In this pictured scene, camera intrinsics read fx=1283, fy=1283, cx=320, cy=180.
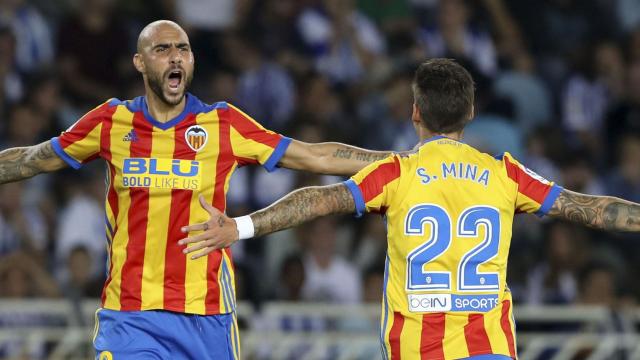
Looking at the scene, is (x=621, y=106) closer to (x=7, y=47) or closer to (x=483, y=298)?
(x=7, y=47)

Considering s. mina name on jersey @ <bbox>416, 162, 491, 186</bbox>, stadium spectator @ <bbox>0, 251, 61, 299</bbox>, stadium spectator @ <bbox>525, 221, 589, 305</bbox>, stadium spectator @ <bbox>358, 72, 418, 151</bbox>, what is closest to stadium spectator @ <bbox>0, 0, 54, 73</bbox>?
stadium spectator @ <bbox>0, 251, 61, 299</bbox>

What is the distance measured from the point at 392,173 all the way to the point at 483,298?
2.18ft

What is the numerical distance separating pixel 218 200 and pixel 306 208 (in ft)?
3.54

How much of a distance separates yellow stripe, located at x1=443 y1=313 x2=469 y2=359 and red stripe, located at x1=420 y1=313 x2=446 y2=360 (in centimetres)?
2

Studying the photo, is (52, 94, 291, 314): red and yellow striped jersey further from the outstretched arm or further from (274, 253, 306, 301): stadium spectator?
(274, 253, 306, 301): stadium spectator

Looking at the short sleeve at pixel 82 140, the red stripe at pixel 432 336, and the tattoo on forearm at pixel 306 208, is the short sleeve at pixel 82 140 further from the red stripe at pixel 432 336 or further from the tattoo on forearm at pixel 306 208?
the red stripe at pixel 432 336

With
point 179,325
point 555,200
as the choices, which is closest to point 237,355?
point 179,325

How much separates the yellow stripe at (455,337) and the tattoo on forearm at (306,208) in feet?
2.10

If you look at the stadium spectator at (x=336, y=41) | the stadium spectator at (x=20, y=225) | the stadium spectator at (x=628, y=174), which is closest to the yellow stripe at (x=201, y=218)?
the stadium spectator at (x=20, y=225)

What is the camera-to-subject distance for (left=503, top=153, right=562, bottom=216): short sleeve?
5.66 meters

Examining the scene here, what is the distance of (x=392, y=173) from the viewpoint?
557cm

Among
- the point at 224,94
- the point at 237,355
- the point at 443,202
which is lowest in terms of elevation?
the point at 237,355

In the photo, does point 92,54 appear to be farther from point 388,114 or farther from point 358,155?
point 358,155

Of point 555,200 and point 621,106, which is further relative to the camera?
point 621,106
